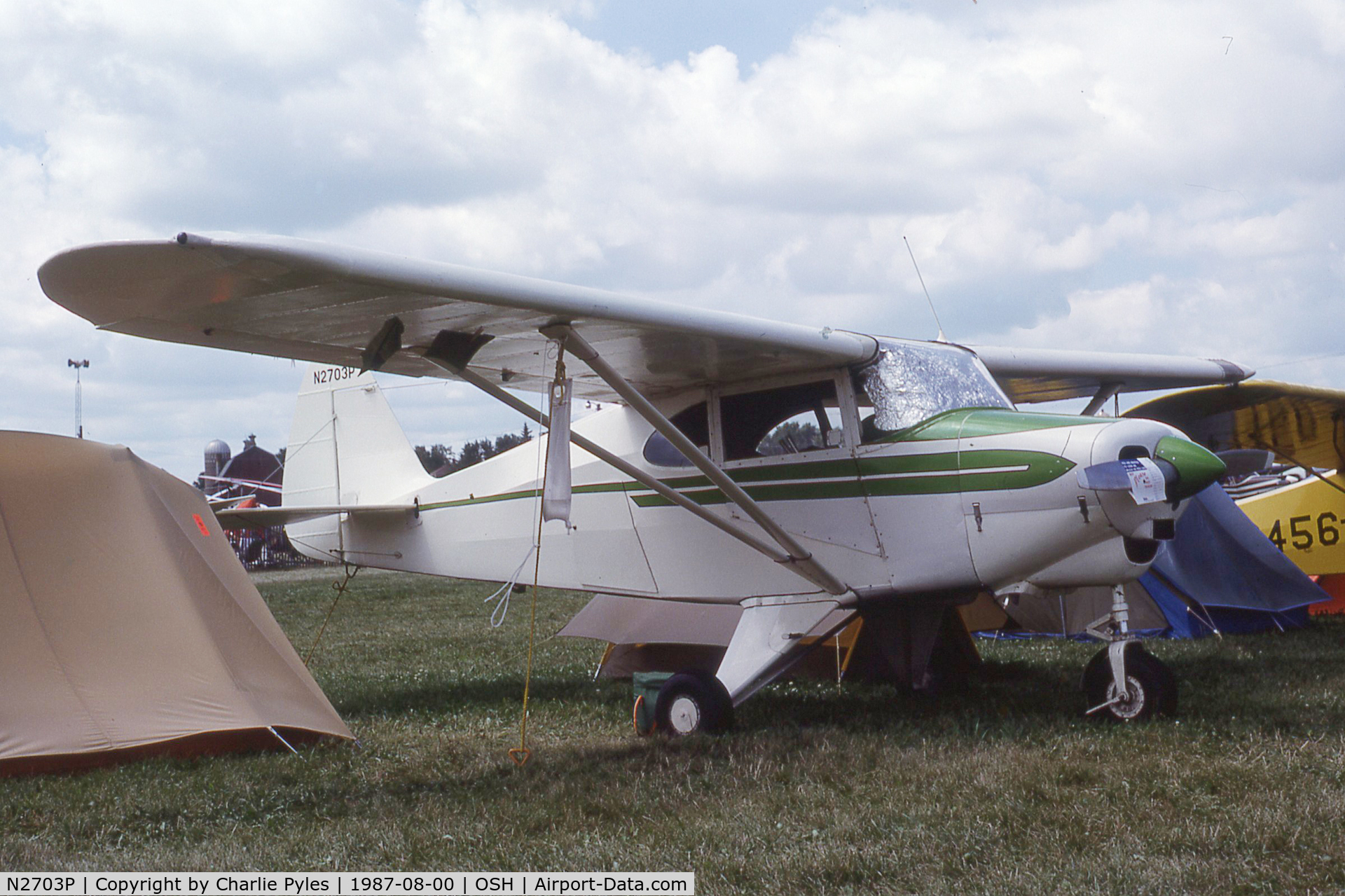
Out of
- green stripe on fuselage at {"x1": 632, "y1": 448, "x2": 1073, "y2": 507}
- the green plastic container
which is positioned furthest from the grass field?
green stripe on fuselage at {"x1": 632, "y1": 448, "x2": 1073, "y2": 507}

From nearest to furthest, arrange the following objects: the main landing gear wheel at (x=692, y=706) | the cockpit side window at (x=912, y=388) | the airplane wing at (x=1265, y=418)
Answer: the main landing gear wheel at (x=692, y=706), the cockpit side window at (x=912, y=388), the airplane wing at (x=1265, y=418)

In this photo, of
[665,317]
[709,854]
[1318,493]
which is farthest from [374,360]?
[1318,493]

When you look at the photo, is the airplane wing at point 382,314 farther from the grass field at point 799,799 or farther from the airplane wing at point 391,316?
the grass field at point 799,799

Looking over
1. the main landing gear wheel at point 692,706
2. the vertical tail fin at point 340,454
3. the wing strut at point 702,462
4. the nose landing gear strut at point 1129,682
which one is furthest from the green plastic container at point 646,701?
the vertical tail fin at point 340,454

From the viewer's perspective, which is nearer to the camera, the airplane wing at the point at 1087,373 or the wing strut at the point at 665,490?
the wing strut at the point at 665,490

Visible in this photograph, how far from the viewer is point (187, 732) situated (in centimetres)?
561

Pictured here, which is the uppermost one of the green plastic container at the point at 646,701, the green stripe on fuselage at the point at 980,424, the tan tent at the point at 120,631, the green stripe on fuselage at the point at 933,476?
the green stripe on fuselage at the point at 980,424

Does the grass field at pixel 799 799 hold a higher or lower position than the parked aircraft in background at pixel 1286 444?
lower

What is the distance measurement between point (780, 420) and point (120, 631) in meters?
3.91

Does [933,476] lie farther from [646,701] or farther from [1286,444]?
[1286,444]

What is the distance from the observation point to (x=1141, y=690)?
5973 mm

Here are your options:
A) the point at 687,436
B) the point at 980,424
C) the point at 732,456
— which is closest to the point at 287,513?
the point at 687,436

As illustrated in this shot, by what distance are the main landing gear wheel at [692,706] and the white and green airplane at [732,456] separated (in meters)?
0.01

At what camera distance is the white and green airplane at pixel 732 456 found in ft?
17.4
